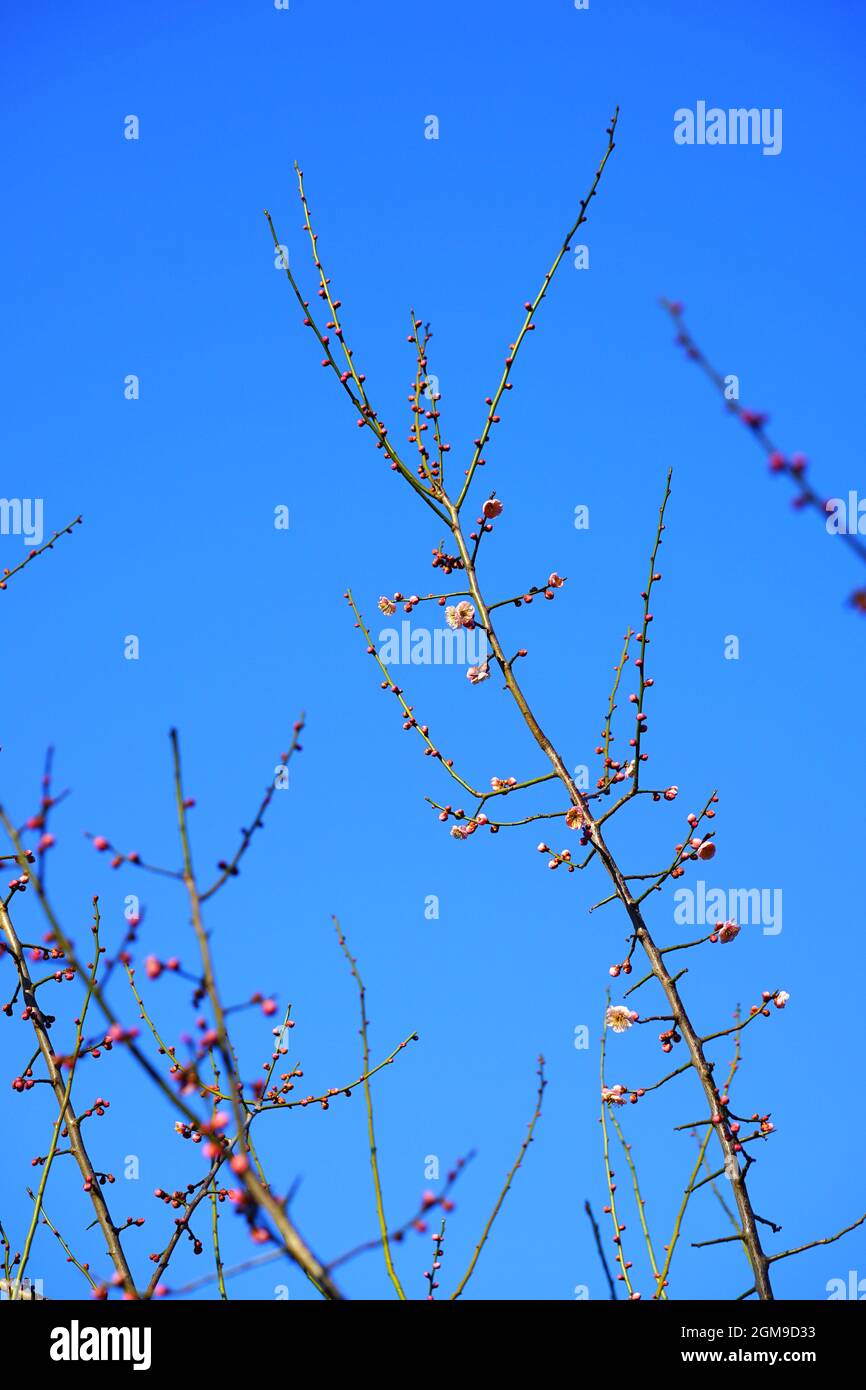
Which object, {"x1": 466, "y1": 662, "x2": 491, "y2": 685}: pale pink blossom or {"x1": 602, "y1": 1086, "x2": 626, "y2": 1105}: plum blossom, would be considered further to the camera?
{"x1": 466, "y1": 662, "x2": 491, "y2": 685}: pale pink blossom

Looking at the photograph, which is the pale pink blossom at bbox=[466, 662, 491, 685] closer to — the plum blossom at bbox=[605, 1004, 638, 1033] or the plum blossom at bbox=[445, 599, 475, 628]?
the plum blossom at bbox=[445, 599, 475, 628]

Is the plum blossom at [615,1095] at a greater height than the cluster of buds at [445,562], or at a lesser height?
lesser

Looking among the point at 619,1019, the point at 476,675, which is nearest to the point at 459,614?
the point at 476,675

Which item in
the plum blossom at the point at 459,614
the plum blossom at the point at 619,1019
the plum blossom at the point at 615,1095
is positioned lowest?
the plum blossom at the point at 615,1095

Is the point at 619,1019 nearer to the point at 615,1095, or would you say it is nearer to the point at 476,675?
the point at 615,1095

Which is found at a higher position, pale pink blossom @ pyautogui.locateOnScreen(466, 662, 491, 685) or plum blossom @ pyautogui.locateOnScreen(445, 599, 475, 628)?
plum blossom @ pyautogui.locateOnScreen(445, 599, 475, 628)

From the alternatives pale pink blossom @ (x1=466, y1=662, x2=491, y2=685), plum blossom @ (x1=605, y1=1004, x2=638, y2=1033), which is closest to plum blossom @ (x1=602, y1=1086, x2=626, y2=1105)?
plum blossom @ (x1=605, y1=1004, x2=638, y2=1033)

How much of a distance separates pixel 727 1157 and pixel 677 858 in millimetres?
946

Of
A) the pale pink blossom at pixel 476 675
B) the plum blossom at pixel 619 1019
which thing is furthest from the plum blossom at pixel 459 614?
the plum blossom at pixel 619 1019

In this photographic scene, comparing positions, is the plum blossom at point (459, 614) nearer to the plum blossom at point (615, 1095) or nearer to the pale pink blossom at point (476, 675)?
the pale pink blossom at point (476, 675)

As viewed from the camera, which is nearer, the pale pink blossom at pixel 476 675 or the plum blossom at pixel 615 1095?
the plum blossom at pixel 615 1095
